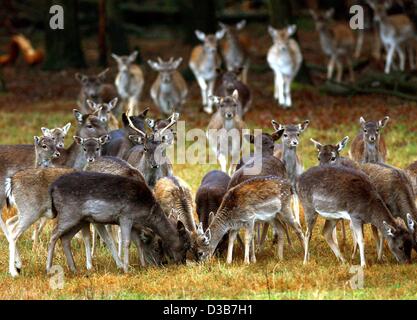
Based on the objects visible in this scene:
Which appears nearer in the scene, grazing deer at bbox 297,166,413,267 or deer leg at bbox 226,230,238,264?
grazing deer at bbox 297,166,413,267

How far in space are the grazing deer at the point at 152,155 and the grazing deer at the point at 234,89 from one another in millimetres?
6837

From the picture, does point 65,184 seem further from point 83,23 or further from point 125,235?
point 83,23

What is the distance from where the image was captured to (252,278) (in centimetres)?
999

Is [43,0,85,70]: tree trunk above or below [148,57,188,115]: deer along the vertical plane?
above

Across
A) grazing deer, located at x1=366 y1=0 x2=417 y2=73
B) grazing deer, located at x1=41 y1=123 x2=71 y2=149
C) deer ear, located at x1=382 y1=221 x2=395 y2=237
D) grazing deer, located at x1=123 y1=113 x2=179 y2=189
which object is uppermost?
grazing deer, located at x1=366 y1=0 x2=417 y2=73

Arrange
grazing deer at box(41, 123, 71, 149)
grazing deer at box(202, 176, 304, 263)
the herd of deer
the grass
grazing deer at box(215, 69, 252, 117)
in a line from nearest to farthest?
1. the grass
2. the herd of deer
3. grazing deer at box(202, 176, 304, 263)
4. grazing deer at box(41, 123, 71, 149)
5. grazing deer at box(215, 69, 252, 117)

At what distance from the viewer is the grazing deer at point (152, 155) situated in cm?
1245

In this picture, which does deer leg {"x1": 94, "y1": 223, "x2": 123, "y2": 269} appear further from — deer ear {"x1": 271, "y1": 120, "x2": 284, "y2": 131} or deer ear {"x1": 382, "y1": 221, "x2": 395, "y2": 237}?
deer ear {"x1": 271, "y1": 120, "x2": 284, "y2": 131}

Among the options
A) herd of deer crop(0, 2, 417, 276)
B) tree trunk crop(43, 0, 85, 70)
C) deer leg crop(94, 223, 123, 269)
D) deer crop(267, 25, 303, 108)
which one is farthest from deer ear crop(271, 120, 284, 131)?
tree trunk crop(43, 0, 85, 70)

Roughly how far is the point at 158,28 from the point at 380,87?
1500cm

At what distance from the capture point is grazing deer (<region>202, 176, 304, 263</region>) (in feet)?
36.1

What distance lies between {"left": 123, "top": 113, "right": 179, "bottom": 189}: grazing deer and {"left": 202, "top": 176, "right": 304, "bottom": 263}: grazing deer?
1.64m

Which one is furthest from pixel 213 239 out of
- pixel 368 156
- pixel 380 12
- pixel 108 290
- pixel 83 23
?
pixel 83 23

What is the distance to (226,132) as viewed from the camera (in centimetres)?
1650
